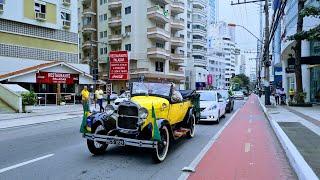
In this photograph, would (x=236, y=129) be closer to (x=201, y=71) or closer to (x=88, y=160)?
(x=88, y=160)

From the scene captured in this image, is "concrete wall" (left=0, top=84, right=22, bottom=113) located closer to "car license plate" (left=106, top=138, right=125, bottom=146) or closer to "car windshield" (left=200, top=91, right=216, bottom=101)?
"car windshield" (left=200, top=91, right=216, bottom=101)

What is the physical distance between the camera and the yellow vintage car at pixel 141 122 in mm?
9078

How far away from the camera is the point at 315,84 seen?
3619 centimetres

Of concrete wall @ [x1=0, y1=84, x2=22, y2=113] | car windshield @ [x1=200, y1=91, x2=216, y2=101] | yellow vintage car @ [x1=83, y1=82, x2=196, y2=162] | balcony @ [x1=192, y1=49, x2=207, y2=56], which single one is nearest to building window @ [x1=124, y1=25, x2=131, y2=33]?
concrete wall @ [x1=0, y1=84, x2=22, y2=113]

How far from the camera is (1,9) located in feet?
A: 118

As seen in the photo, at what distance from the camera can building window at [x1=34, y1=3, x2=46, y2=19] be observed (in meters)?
39.8

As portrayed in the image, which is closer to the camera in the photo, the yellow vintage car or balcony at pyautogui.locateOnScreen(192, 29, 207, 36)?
the yellow vintage car

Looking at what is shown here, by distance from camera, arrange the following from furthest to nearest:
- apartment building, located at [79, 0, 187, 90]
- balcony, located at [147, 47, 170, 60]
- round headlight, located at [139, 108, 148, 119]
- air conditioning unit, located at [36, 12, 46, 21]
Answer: apartment building, located at [79, 0, 187, 90] < balcony, located at [147, 47, 170, 60] < air conditioning unit, located at [36, 12, 46, 21] < round headlight, located at [139, 108, 148, 119]

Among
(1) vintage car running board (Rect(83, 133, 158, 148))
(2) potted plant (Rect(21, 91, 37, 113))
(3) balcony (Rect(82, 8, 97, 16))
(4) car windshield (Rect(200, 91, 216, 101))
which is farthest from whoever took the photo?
(3) balcony (Rect(82, 8, 97, 16))

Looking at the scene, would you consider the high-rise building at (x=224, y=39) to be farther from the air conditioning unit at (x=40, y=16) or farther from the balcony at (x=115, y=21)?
the air conditioning unit at (x=40, y=16)

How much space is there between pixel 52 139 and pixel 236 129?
746cm

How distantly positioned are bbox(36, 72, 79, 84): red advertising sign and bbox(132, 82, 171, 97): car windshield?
88.5ft

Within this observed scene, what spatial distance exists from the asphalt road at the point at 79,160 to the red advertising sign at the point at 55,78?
24.5m

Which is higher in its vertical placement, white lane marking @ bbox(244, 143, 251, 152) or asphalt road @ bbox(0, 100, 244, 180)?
asphalt road @ bbox(0, 100, 244, 180)
